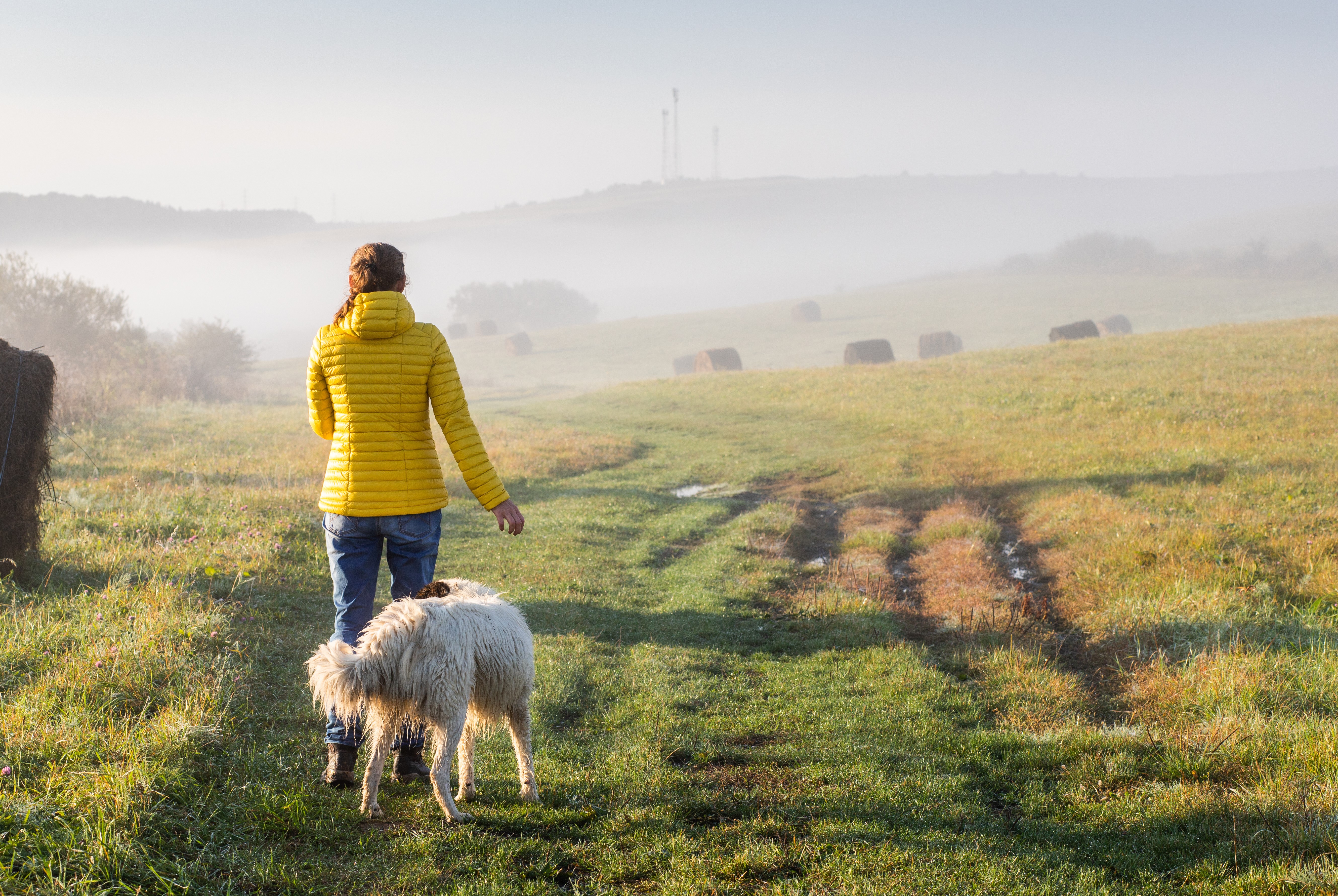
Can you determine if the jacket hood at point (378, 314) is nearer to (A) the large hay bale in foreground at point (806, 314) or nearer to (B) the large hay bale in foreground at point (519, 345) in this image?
(B) the large hay bale in foreground at point (519, 345)

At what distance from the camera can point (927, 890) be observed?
12.9 feet

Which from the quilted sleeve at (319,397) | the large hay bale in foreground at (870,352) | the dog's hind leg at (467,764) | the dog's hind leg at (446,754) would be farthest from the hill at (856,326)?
the dog's hind leg at (446,754)

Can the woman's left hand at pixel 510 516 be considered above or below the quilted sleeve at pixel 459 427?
below

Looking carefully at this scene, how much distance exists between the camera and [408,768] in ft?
16.3

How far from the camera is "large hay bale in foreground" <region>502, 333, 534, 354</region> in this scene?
251ft

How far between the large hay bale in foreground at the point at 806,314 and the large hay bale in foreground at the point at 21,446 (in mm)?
78420

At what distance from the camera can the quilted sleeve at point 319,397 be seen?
473 centimetres

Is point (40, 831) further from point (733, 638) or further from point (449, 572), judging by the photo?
point (449, 572)

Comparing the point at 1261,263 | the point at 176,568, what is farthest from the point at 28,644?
the point at 1261,263

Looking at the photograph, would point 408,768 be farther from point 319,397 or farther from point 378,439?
point 319,397

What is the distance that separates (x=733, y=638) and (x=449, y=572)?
14.1 feet

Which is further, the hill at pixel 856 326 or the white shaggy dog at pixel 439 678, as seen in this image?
the hill at pixel 856 326

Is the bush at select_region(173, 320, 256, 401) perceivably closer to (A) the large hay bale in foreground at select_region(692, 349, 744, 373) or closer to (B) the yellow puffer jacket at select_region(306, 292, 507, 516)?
(A) the large hay bale in foreground at select_region(692, 349, 744, 373)

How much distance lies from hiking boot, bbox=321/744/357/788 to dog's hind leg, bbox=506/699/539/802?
99 cm
